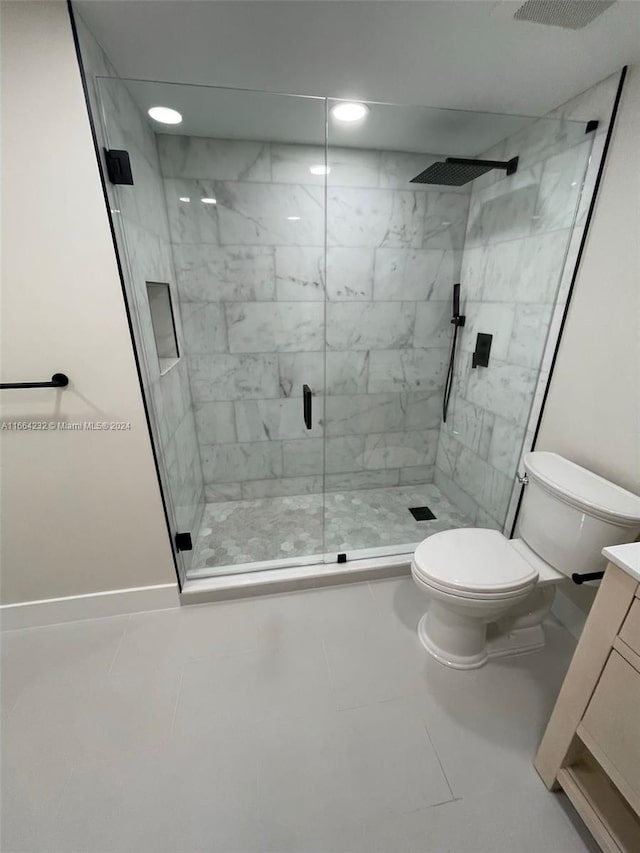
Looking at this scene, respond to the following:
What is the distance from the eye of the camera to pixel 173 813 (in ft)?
3.33

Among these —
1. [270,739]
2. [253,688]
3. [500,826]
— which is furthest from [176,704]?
[500,826]

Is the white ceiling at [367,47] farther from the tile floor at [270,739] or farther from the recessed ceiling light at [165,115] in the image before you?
the tile floor at [270,739]

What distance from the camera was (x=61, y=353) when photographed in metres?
1.25

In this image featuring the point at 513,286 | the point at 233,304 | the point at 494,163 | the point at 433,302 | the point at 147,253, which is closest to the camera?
the point at 147,253

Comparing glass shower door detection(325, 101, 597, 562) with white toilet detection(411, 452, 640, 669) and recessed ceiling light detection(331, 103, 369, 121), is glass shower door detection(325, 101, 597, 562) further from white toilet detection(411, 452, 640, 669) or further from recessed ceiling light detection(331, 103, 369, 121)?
white toilet detection(411, 452, 640, 669)

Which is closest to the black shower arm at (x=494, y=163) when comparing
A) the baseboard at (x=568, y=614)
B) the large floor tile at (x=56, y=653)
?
the baseboard at (x=568, y=614)

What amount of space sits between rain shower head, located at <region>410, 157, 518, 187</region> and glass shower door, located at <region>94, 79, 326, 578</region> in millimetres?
590

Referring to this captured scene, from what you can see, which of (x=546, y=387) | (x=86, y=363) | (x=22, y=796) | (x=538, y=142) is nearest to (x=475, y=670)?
(x=546, y=387)

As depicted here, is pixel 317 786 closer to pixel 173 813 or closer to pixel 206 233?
pixel 173 813

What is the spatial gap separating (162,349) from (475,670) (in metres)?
2.11

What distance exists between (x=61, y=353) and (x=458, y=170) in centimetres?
201

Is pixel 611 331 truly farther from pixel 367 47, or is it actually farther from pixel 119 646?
pixel 119 646

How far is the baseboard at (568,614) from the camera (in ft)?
4.99

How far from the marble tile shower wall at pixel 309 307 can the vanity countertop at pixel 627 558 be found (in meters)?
1.73
